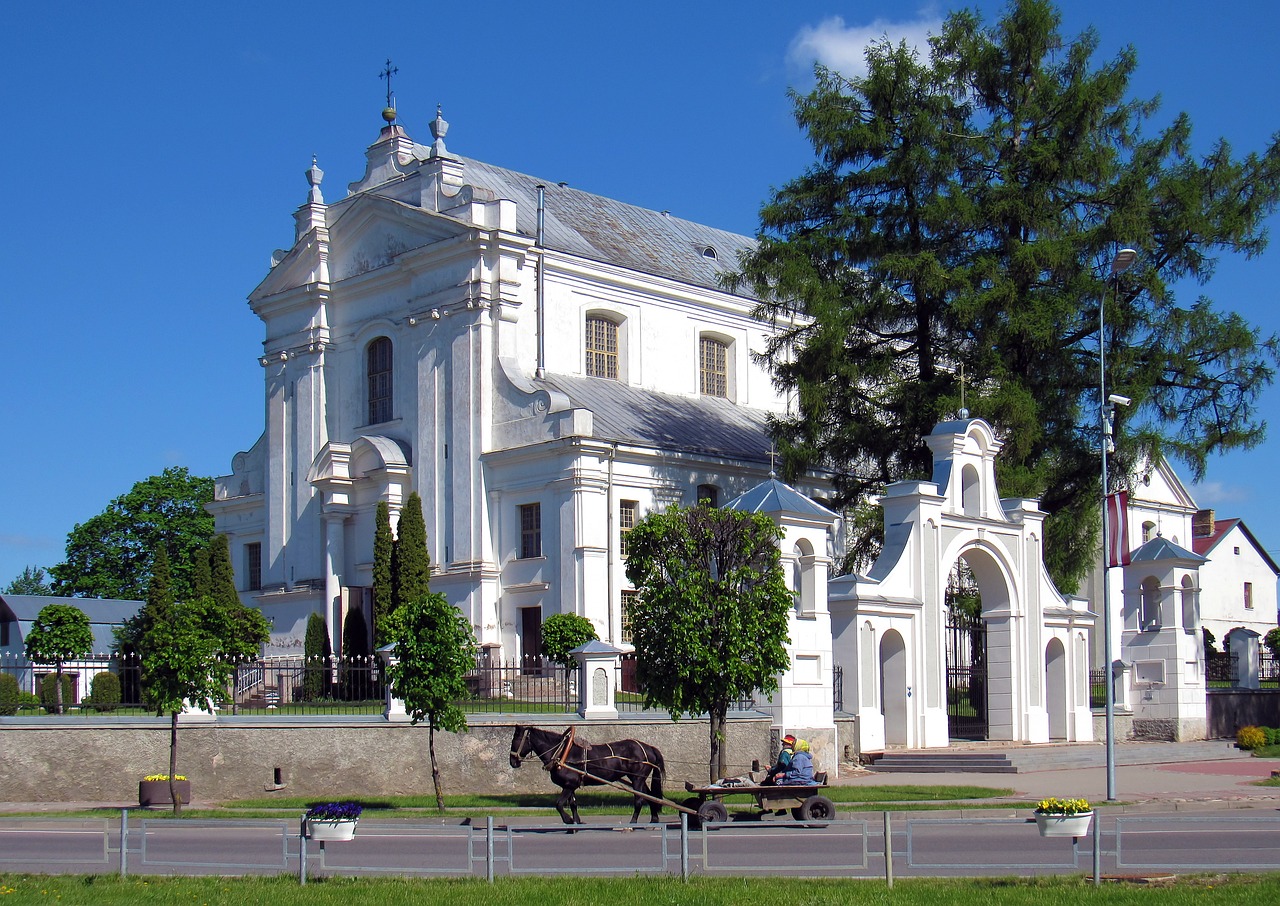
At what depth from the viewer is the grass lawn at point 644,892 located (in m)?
13.1

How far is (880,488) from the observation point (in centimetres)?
3900

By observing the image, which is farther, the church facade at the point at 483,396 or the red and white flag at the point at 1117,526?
the church facade at the point at 483,396

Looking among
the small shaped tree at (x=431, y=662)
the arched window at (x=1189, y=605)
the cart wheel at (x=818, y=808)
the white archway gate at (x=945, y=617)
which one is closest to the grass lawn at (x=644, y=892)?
the cart wheel at (x=818, y=808)

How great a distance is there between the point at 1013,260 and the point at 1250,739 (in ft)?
40.3

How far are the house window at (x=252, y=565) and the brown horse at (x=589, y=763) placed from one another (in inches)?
1159

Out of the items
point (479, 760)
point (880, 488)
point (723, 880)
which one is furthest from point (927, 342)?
point (723, 880)

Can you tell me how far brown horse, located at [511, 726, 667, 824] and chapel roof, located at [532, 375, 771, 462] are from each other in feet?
63.8

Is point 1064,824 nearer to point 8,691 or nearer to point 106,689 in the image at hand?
point 106,689

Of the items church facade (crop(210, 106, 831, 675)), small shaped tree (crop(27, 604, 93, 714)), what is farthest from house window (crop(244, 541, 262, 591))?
small shaped tree (crop(27, 604, 93, 714))

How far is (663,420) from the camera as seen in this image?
143 ft

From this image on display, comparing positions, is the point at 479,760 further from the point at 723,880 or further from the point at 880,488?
the point at 880,488

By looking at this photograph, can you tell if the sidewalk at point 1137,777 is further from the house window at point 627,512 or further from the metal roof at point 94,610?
the metal roof at point 94,610

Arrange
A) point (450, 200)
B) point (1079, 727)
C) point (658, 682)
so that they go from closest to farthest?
point (658, 682) → point (1079, 727) → point (450, 200)

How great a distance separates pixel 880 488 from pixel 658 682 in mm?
16568
